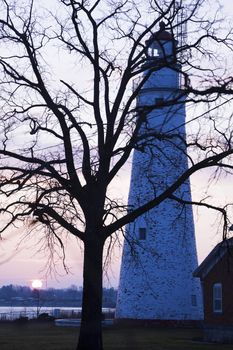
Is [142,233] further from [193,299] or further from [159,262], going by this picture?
[193,299]

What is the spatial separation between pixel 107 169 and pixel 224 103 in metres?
4.05

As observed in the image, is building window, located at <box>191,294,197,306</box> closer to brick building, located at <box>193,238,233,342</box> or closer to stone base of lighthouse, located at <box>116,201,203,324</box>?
stone base of lighthouse, located at <box>116,201,203,324</box>

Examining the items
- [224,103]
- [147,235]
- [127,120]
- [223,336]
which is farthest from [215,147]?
[147,235]

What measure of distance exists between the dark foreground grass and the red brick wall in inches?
56.4

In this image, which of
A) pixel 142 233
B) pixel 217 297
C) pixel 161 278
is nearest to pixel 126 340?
pixel 217 297

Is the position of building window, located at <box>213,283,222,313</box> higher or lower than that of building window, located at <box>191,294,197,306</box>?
lower

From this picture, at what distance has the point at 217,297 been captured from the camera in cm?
3534

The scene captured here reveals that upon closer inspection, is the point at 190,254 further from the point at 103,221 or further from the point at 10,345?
the point at 103,221

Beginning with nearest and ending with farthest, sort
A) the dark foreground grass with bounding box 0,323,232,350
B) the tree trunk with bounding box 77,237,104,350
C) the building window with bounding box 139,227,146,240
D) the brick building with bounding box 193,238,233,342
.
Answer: the tree trunk with bounding box 77,237,104,350, the dark foreground grass with bounding box 0,323,232,350, the brick building with bounding box 193,238,233,342, the building window with bounding box 139,227,146,240

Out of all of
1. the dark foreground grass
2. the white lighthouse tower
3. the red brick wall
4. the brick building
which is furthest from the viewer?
the white lighthouse tower

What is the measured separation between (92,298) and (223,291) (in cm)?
1588

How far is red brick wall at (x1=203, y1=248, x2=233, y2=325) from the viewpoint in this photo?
33.9 meters

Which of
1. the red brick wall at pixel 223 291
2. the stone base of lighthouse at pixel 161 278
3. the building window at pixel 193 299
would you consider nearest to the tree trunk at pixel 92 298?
the red brick wall at pixel 223 291

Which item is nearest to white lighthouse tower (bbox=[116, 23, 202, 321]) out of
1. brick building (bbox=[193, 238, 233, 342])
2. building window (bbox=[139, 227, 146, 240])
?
building window (bbox=[139, 227, 146, 240])
